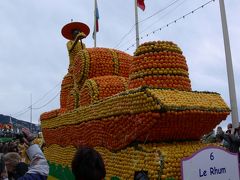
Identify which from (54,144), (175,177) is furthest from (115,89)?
(54,144)

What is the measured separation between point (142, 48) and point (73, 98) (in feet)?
10.7

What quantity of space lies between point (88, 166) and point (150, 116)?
296 cm

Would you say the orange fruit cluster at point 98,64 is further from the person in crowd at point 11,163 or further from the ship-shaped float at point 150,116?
the person in crowd at point 11,163

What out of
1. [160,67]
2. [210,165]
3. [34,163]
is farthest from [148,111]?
[34,163]

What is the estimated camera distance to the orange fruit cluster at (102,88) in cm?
768

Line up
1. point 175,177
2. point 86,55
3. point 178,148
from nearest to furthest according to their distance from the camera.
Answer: point 175,177
point 178,148
point 86,55

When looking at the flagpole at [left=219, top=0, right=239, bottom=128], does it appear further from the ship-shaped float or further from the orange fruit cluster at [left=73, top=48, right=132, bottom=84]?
the ship-shaped float

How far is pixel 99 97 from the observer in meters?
7.66

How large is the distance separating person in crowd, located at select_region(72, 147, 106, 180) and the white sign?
164 centimetres

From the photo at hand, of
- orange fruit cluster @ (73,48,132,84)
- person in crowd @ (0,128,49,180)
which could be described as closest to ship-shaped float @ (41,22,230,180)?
orange fruit cluster @ (73,48,132,84)

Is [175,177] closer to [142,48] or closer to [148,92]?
[148,92]

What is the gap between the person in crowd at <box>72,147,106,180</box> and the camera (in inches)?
99.1

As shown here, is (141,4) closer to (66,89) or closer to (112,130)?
(66,89)

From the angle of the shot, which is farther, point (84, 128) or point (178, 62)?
point (84, 128)
